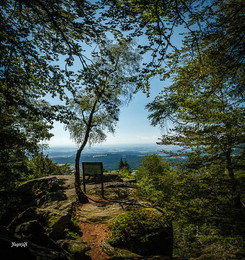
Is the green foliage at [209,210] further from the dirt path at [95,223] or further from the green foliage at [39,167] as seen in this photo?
the green foliage at [39,167]

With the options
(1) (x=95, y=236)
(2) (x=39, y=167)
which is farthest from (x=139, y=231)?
(2) (x=39, y=167)

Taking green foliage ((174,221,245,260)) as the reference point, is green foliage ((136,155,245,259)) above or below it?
above

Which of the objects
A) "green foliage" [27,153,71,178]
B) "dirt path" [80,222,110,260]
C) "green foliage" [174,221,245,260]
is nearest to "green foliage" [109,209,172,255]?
"dirt path" [80,222,110,260]

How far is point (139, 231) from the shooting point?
4.05 metres

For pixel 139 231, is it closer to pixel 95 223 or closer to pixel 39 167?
pixel 95 223

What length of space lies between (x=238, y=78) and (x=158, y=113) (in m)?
2.97

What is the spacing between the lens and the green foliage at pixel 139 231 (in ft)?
12.6

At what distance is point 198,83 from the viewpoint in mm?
4262

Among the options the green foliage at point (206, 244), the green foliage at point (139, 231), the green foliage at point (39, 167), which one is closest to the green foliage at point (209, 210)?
the green foliage at point (206, 244)

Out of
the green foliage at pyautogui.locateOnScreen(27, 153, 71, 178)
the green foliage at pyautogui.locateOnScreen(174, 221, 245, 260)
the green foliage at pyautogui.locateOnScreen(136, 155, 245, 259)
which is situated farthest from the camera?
the green foliage at pyautogui.locateOnScreen(27, 153, 71, 178)

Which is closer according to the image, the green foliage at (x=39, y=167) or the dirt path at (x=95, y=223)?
the dirt path at (x=95, y=223)

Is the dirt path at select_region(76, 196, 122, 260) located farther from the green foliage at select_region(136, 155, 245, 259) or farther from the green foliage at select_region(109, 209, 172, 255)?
the green foliage at select_region(136, 155, 245, 259)

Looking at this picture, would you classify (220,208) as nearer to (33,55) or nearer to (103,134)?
(33,55)

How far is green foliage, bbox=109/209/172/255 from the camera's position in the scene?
3850 millimetres
